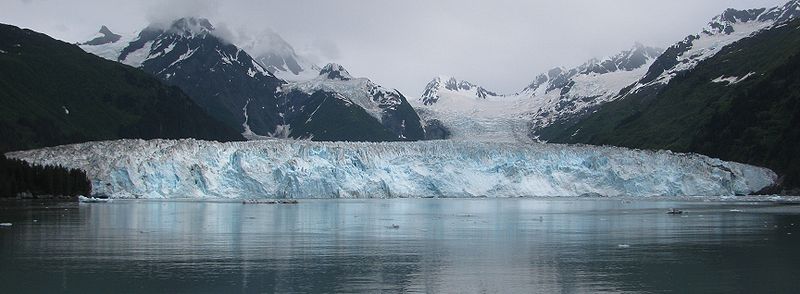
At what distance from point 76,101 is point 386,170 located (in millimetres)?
91931

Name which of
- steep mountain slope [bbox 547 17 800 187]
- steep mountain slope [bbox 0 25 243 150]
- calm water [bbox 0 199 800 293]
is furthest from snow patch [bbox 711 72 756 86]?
calm water [bbox 0 199 800 293]

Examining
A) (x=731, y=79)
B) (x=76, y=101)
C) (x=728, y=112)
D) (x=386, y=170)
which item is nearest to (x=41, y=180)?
(x=386, y=170)

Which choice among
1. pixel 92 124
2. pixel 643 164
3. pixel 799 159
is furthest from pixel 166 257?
pixel 92 124

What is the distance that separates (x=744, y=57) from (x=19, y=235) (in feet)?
467

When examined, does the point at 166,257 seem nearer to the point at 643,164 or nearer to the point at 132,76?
the point at 643,164

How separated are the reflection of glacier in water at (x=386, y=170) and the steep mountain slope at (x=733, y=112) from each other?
15.9 m

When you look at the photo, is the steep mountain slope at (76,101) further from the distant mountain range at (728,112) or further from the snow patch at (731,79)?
the snow patch at (731,79)

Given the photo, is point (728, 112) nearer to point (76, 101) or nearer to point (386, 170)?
point (386, 170)

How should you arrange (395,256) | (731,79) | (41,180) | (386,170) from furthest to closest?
1. (731,79)
2. (386,170)
3. (41,180)
4. (395,256)

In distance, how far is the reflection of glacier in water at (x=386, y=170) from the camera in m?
60.9

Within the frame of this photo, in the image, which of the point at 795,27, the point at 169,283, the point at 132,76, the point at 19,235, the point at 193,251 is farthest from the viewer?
the point at 132,76

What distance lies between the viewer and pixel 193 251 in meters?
22.4

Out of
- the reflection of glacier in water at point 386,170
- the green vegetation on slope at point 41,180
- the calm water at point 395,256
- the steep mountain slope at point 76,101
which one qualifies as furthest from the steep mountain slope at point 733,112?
the steep mountain slope at point 76,101

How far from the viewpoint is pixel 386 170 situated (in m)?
67.9
